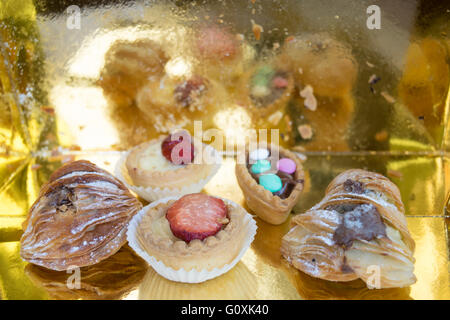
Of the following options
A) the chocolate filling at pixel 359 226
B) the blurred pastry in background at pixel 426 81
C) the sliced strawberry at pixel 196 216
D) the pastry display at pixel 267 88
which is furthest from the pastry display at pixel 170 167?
the blurred pastry in background at pixel 426 81

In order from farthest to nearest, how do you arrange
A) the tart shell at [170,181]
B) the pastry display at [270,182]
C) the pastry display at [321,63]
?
the pastry display at [321,63] → the tart shell at [170,181] → the pastry display at [270,182]

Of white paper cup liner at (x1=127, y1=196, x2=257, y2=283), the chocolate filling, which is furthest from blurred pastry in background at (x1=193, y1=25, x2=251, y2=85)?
the chocolate filling

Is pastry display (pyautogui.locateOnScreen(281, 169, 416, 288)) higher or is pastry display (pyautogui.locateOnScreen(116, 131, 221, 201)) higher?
pastry display (pyautogui.locateOnScreen(116, 131, 221, 201))

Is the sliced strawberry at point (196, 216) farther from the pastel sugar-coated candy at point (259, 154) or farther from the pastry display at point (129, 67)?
the pastry display at point (129, 67)

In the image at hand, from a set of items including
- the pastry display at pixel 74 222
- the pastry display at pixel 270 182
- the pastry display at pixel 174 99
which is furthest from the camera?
the pastry display at pixel 174 99

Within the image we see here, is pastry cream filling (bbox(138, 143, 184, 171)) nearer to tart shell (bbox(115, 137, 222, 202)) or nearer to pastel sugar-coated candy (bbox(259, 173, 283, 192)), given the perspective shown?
tart shell (bbox(115, 137, 222, 202))
